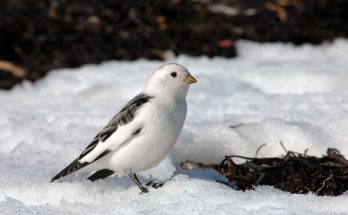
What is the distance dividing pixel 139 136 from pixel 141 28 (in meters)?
4.80

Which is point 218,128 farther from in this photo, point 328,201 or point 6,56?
point 6,56

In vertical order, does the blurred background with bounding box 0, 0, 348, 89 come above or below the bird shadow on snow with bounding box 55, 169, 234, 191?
below

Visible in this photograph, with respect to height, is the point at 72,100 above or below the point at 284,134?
below

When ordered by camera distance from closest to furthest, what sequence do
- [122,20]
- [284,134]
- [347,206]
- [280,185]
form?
[347,206], [280,185], [284,134], [122,20]

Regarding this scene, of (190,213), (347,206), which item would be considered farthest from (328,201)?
(190,213)

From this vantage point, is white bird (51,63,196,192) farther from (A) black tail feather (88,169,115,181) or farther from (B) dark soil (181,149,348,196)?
(B) dark soil (181,149,348,196)

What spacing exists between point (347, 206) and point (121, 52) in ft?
17.0

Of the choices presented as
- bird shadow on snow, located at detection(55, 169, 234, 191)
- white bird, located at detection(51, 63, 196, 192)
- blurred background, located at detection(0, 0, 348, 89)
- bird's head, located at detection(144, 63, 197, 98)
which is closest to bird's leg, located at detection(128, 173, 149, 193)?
white bird, located at detection(51, 63, 196, 192)

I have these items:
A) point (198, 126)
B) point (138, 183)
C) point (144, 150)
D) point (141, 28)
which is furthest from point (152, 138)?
point (141, 28)

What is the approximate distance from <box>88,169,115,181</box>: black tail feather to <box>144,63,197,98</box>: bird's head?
1.65 feet

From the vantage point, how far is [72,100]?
23.8 ft

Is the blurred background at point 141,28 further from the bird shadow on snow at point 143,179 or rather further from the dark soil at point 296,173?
the dark soil at point 296,173

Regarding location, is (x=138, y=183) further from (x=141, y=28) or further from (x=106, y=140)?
(x=141, y=28)

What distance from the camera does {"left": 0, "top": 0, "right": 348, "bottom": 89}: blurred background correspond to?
8742mm
